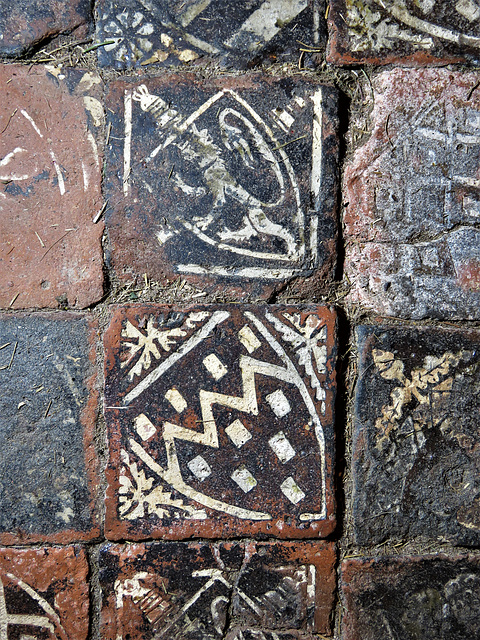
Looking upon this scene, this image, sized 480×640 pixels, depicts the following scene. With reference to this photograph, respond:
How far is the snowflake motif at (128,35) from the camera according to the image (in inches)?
58.7

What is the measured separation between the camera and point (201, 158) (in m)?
1.50

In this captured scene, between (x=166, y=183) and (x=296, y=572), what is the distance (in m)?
1.31

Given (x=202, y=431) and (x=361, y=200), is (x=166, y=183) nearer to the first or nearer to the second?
(x=361, y=200)

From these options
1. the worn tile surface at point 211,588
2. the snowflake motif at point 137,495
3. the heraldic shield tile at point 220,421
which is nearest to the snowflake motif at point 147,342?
the heraldic shield tile at point 220,421

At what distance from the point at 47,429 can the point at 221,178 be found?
972 mm

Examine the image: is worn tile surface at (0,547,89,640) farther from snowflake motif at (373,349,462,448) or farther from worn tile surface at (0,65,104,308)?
snowflake motif at (373,349,462,448)

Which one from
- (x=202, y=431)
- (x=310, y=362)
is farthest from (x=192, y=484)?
(x=310, y=362)

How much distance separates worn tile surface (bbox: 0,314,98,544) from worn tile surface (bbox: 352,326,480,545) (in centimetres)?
87

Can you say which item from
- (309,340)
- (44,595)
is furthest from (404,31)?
(44,595)

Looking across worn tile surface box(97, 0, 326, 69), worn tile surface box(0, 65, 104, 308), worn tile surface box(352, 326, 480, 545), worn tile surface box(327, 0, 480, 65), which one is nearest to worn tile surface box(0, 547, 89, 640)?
worn tile surface box(0, 65, 104, 308)

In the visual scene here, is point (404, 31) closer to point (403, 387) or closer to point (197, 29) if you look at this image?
point (197, 29)

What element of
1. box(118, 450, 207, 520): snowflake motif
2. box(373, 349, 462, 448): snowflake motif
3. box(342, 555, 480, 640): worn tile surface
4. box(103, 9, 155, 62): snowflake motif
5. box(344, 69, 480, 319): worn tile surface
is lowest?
box(342, 555, 480, 640): worn tile surface

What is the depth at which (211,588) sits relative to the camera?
1.49 metres

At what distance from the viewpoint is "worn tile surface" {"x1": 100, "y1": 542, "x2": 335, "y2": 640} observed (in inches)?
58.6
